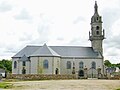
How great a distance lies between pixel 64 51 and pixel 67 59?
3.13 metres

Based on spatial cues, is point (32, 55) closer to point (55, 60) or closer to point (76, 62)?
point (55, 60)

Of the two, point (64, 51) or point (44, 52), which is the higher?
point (64, 51)

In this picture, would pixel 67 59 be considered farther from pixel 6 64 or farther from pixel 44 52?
pixel 6 64

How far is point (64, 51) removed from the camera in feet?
301

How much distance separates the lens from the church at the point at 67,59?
274 feet

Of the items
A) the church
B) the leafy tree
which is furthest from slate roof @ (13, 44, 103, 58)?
the leafy tree

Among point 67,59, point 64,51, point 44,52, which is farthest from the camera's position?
point 64,51

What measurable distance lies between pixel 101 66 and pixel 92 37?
30.9 feet

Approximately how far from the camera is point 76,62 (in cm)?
9025

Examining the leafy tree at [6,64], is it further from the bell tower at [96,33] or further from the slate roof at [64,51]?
the bell tower at [96,33]

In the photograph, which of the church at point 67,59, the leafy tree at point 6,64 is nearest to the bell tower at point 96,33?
the church at point 67,59

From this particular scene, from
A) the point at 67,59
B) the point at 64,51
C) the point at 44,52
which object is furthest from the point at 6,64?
the point at 44,52

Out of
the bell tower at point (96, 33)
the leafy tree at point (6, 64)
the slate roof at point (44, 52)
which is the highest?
the bell tower at point (96, 33)

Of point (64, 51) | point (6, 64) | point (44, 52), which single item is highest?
point (64, 51)
